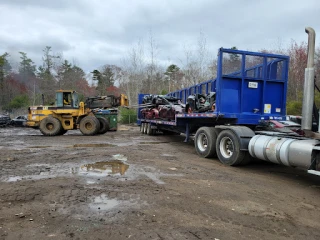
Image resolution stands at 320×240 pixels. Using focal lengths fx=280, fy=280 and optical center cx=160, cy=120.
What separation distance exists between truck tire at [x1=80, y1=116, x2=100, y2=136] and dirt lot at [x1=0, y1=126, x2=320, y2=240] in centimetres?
879

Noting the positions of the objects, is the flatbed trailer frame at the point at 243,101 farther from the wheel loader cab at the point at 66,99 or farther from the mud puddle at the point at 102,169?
the wheel loader cab at the point at 66,99

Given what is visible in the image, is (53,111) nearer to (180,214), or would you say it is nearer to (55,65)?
(180,214)

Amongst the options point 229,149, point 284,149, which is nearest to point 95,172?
point 229,149

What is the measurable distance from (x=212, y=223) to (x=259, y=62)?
18.6ft

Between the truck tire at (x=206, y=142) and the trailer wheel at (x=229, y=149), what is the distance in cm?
40

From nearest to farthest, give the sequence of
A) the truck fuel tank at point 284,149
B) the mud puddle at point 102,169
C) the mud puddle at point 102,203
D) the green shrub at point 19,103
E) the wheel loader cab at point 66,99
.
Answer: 1. the mud puddle at point 102,203
2. the truck fuel tank at point 284,149
3. the mud puddle at point 102,169
4. the wheel loader cab at point 66,99
5. the green shrub at point 19,103

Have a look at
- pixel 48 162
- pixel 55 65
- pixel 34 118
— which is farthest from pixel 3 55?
pixel 48 162

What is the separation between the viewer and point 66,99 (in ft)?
55.4

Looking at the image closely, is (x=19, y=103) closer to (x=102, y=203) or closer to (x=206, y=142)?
(x=206, y=142)

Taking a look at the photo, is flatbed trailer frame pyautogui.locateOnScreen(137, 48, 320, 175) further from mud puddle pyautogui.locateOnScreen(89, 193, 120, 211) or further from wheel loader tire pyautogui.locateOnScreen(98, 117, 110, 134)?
wheel loader tire pyautogui.locateOnScreen(98, 117, 110, 134)

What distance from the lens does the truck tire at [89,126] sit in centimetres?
1634

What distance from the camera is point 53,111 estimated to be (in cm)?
1678

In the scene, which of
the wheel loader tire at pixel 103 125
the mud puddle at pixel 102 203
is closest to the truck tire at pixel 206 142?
the mud puddle at pixel 102 203

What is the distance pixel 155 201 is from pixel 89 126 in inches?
504
